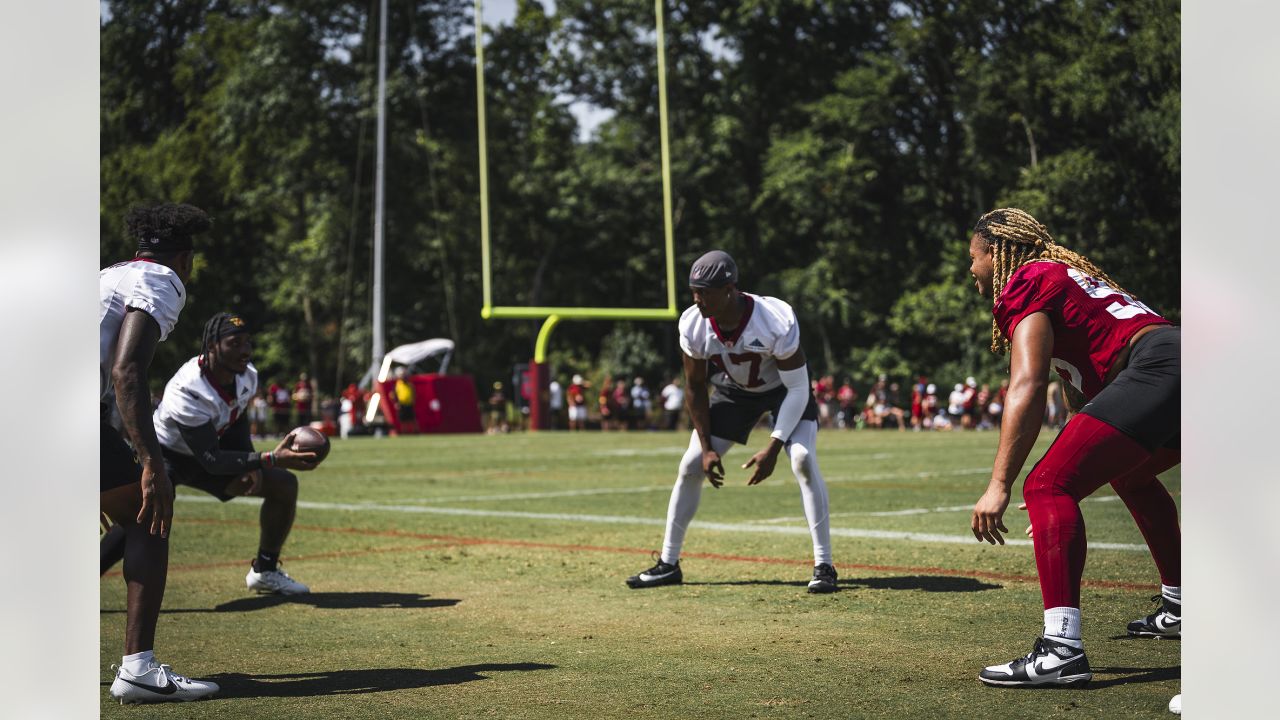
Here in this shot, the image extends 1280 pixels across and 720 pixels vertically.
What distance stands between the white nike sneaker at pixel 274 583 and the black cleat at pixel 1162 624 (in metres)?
4.33

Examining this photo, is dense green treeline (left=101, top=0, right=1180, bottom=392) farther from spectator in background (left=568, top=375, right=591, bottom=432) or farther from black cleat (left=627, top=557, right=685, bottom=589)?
black cleat (left=627, top=557, right=685, bottom=589)

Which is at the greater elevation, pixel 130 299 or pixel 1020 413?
pixel 130 299

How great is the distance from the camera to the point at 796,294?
1884 inches

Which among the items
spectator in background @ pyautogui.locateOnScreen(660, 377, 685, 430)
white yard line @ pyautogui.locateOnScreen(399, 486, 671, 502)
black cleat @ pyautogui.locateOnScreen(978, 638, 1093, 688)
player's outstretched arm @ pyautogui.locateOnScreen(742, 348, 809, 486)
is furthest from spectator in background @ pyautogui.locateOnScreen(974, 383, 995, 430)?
black cleat @ pyautogui.locateOnScreen(978, 638, 1093, 688)

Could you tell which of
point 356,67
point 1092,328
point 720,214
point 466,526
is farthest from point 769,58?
point 1092,328

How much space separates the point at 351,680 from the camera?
5.61 m

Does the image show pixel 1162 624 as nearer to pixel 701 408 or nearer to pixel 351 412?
pixel 701 408

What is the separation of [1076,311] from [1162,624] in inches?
65.0

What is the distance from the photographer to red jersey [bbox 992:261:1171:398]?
17.3ft

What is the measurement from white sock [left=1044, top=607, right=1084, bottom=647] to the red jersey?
0.89 meters

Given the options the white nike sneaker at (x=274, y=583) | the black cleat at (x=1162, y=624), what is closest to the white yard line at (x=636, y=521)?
the black cleat at (x=1162, y=624)

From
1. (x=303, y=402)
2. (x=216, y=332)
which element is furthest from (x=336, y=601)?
(x=303, y=402)
